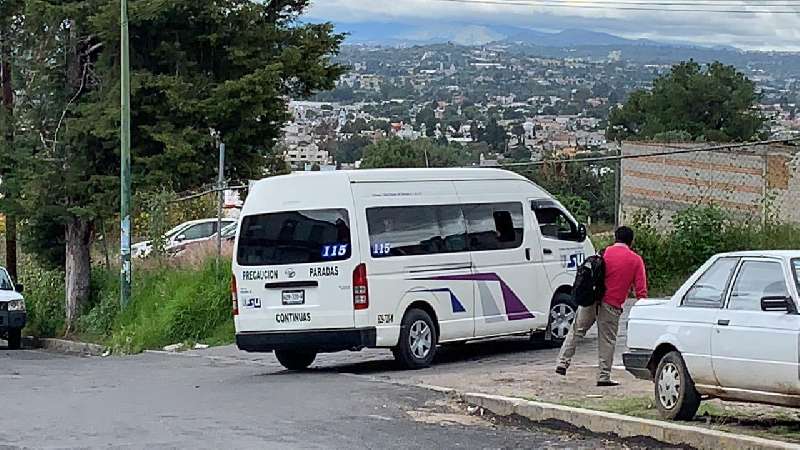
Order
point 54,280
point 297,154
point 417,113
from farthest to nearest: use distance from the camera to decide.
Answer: point 417,113 < point 297,154 < point 54,280

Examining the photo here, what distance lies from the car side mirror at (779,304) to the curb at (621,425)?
98 cm

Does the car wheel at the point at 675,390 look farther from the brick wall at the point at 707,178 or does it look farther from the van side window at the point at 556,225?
the brick wall at the point at 707,178

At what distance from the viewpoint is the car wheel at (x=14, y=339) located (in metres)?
28.3

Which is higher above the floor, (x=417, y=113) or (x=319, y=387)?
(x=417, y=113)

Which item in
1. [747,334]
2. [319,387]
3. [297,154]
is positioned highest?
[297,154]

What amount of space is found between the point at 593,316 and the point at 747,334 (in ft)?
13.6

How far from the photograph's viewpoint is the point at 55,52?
93.5ft

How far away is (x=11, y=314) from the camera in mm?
27625

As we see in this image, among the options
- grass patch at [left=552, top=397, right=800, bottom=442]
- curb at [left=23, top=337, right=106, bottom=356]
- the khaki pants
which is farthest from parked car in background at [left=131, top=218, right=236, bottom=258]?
grass patch at [left=552, top=397, right=800, bottom=442]

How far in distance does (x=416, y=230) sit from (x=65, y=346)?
14.9m

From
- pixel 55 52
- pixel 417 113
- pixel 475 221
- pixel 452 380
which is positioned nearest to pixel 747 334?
pixel 452 380

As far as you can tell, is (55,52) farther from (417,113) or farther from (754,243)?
(417,113)

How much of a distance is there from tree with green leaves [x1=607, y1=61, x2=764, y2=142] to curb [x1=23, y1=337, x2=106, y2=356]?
1121 inches

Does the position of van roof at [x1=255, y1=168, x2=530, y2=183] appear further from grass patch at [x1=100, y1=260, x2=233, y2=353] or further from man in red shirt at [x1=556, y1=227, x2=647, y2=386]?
grass patch at [x1=100, y1=260, x2=233, y2=353]
